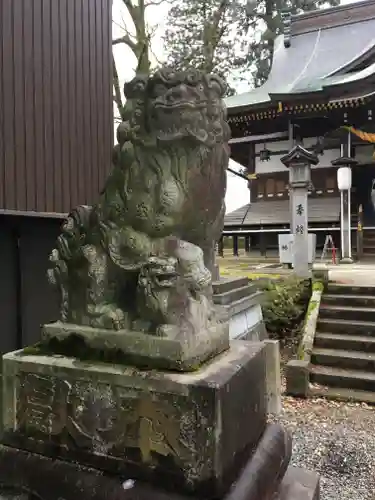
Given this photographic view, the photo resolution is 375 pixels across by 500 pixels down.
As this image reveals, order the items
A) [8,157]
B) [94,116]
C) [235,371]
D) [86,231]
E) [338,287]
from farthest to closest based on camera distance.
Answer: [338,287] < [94,116] < [8,157] < [86,231] < [235,371]

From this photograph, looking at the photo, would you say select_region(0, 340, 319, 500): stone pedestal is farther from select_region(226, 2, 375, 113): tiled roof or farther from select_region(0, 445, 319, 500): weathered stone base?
select_region(226, 2, 375, 113): tiled roof

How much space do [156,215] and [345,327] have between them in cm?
Result: 524

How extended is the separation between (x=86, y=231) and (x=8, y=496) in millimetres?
1323

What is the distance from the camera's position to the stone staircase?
5.28 m

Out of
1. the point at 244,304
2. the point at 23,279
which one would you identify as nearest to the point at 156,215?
the point at 23,279

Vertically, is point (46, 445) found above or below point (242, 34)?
below

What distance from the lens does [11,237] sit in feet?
13.7

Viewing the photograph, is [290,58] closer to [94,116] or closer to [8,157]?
[94,116]

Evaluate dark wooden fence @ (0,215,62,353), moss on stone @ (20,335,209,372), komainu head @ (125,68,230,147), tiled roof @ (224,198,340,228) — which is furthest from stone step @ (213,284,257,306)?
tiled roof @ (224,198,340,228)

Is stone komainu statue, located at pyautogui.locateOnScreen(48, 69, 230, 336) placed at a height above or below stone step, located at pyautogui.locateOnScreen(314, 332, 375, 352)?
above

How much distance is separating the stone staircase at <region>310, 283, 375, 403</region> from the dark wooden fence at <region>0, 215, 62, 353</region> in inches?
136

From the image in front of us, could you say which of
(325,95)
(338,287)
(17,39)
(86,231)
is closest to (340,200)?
(325,95)

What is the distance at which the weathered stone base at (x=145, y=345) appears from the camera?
1816mm

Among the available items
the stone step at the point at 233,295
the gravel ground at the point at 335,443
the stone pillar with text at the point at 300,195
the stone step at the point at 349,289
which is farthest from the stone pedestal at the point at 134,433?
the stone pillar with text at the point at 300,195
